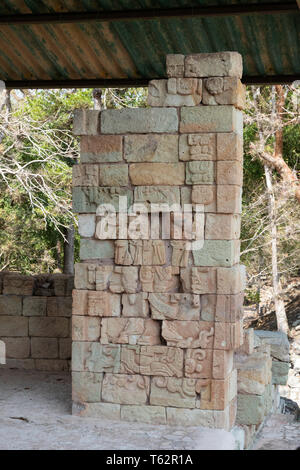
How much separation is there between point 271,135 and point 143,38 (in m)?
12.5

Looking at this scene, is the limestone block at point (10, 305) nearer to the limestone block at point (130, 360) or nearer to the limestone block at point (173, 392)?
the limestone block at point (130, 360)

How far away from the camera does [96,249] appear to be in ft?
23.6

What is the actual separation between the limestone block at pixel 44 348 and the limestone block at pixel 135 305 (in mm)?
3024

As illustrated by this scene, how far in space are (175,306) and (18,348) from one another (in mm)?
3772

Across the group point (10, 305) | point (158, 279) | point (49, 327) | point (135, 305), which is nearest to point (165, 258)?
point (158, 279)

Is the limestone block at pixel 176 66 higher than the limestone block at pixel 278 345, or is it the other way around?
the limestone block at pixel 176 66

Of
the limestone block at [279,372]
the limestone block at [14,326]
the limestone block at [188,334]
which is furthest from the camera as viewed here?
the limestone block at [14,326]

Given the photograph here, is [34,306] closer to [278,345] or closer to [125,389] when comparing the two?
[125,389]

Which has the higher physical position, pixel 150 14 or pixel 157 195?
pixel 150 14

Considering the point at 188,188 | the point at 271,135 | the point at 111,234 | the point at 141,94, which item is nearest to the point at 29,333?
the point at 111,234

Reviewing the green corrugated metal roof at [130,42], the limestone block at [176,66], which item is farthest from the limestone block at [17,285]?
the limestone block at [176,66]

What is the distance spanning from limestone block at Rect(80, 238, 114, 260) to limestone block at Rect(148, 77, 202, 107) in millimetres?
1563

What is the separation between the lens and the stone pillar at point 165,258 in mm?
6812
